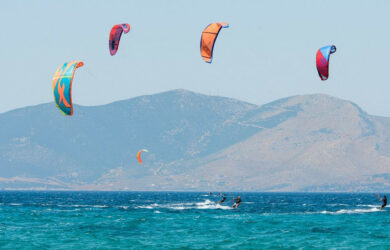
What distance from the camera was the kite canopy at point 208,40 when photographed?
6412cm

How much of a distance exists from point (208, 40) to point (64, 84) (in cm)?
1314

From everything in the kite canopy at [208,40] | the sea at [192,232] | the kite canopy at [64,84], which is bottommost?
the sea at [192,232]

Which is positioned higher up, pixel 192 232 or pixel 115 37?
pixel 115 37

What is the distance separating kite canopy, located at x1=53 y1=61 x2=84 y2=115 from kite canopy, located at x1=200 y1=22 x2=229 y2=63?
10688 millimetres

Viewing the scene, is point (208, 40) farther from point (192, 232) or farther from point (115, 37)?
point (192, 232)

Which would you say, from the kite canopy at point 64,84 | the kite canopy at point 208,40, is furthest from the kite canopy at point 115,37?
the kite canopy at point 64,84

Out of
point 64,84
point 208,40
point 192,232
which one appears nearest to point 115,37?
point 208,40

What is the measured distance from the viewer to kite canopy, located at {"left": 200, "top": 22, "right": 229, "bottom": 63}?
64.1 metres

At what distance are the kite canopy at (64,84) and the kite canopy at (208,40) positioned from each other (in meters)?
10.7

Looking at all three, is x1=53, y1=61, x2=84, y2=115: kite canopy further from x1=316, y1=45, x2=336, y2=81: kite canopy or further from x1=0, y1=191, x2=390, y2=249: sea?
x1=316, y1=45, x2=336, y2=81: kite canopy

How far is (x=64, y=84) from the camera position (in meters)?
58.5

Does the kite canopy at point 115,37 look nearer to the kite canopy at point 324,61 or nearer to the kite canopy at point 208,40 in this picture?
the kite canopy at point 208,40

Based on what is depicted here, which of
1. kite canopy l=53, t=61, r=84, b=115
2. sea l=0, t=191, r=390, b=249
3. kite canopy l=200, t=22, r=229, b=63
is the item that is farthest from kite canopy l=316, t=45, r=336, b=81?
kite canopy l=53, t=61, r=84, b=115

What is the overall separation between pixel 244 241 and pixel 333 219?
28.8 meters
